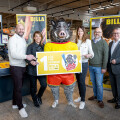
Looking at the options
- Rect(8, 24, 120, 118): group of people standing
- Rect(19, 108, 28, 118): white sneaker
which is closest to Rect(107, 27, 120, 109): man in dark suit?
Rect(8, 24, 120, 118): group of people standing

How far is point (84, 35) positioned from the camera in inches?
94.3

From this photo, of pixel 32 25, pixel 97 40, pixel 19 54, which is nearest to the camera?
pixel 19 54

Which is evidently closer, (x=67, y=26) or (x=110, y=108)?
(x=67, y=26)

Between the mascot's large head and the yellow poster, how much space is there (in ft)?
0.83

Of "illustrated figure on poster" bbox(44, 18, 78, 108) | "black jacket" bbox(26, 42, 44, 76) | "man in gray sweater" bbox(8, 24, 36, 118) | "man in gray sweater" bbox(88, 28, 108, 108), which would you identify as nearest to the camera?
"man in gray sweater" bbox(8, 24, 36, 118)

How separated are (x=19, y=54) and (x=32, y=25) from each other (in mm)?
1726

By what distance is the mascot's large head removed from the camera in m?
2.22

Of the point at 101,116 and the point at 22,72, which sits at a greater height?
the point at 22,72

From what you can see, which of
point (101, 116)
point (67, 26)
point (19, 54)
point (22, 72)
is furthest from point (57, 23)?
point (101, 116)

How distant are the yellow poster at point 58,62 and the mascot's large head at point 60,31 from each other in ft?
0.83

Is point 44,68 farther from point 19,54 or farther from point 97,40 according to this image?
point 97,40

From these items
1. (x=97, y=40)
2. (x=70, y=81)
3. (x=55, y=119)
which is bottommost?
(x=55, y=119)

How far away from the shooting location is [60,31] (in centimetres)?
221

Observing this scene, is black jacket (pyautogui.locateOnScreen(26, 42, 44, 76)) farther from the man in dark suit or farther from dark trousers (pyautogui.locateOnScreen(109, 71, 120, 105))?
dark trousers (pyautogui.locateOnScreen(109, 71, 120, 105))
